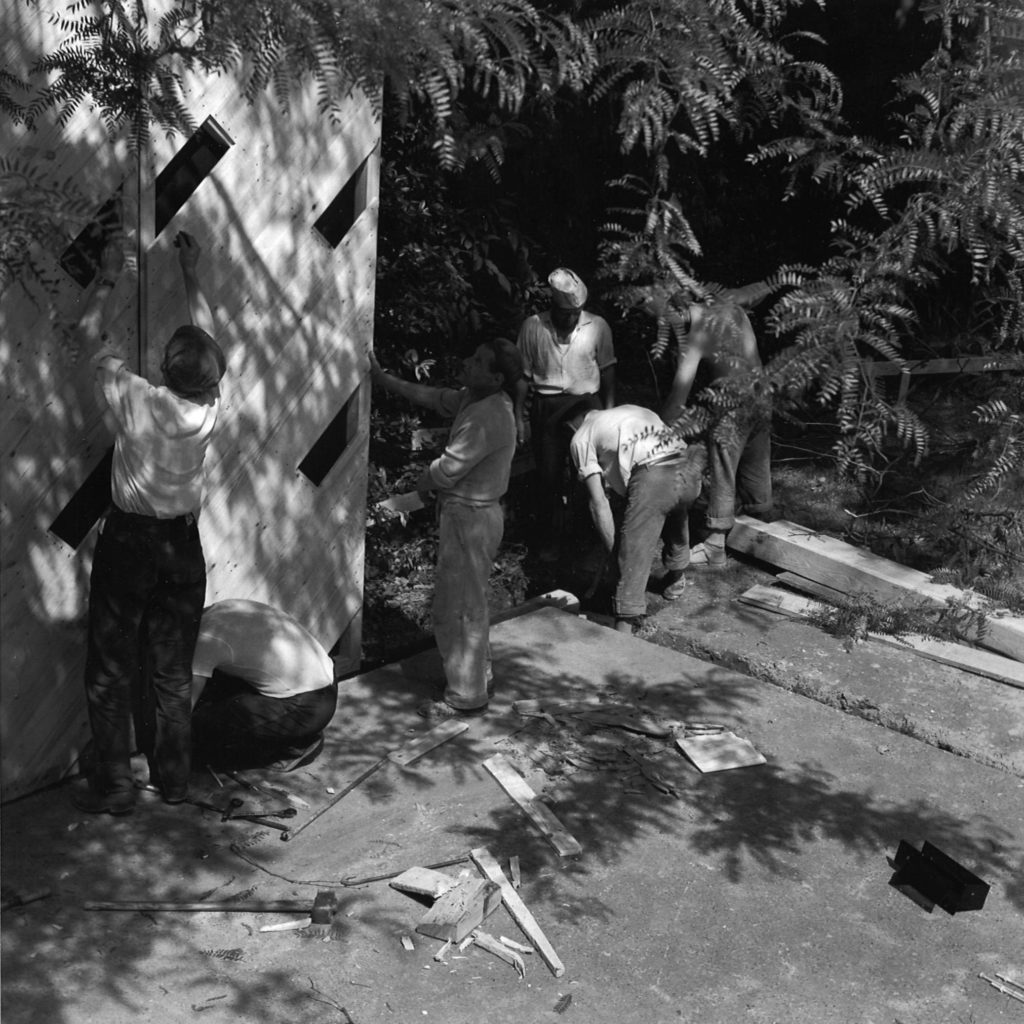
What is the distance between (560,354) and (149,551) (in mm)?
4009

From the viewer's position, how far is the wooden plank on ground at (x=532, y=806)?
19.2 feet

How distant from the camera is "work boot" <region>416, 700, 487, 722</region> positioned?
695 centimetres

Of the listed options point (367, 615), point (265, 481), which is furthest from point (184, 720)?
point (367, 615)

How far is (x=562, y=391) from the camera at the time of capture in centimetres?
909

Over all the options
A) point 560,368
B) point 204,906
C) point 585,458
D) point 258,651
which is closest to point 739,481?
point 560,368

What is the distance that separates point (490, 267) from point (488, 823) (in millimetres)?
4612

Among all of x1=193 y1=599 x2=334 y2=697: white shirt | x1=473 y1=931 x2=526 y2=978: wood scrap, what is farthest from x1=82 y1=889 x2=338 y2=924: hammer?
x1=193 y1=599 x2=334 y2=697: white shirt

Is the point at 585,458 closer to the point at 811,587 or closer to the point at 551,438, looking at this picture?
the point at 551,438

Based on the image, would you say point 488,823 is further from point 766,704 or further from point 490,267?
point 490,267

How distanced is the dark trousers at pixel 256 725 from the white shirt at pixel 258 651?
51 mm

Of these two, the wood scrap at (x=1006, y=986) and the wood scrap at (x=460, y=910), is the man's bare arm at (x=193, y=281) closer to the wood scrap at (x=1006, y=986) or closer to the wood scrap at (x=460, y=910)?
the wood scrap at (x=460, y=910)

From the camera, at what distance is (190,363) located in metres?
5.58

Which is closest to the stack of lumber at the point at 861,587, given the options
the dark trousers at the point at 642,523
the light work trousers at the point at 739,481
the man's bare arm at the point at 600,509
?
the light work trousers at the point at 739,481

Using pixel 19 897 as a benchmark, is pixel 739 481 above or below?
above
